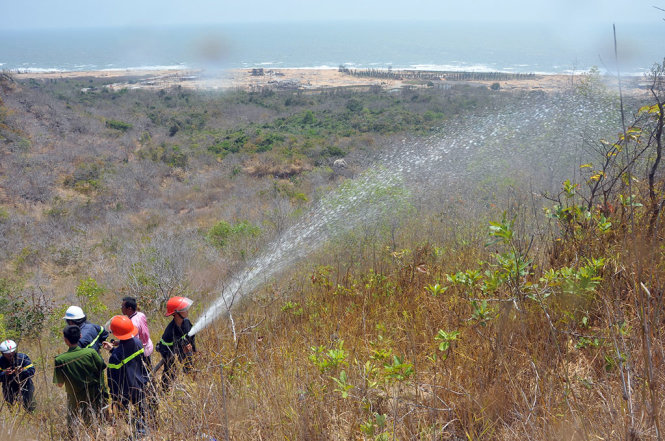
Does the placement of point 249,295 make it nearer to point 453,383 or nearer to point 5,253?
point 453,383

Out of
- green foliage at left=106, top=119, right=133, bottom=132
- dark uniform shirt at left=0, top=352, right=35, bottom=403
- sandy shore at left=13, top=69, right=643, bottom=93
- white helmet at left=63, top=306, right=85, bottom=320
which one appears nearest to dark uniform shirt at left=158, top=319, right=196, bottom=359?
Result: white helmet at left=63, top=306, right=85, bottom=320

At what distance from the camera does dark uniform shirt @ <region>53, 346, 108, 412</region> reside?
3.77 metres

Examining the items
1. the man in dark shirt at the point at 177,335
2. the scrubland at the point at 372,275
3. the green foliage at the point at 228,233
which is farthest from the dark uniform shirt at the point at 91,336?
the green foliage at the point at 228,233

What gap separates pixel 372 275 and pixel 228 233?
7.48 m

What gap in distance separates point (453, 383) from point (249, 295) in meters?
3.52

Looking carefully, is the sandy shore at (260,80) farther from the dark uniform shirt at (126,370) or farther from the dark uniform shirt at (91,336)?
the dark uniform shirt at (126,370)

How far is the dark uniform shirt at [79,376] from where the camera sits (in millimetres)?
3771

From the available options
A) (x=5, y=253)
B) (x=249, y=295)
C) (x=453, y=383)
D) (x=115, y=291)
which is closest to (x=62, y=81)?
(x=5, y=253)

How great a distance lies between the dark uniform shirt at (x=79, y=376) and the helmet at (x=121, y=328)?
37cm

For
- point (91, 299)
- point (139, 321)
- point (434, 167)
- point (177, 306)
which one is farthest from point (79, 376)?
point (434, 167)

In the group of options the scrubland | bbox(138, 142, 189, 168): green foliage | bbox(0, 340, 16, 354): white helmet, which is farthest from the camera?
bbox(138, 142, 189, 168): green foliage

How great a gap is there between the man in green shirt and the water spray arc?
1.80 meters

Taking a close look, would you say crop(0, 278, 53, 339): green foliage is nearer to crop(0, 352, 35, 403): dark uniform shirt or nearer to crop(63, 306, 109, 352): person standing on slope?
crop(0, 352, 35, 403): dark uniform shirt

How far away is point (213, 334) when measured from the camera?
4508 mm
